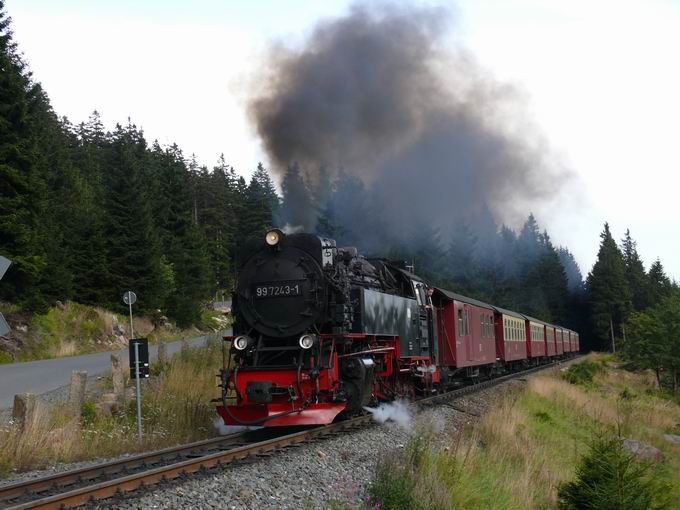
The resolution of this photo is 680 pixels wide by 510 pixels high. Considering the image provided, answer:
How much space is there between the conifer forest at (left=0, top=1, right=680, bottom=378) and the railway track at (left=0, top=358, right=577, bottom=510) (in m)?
3.73

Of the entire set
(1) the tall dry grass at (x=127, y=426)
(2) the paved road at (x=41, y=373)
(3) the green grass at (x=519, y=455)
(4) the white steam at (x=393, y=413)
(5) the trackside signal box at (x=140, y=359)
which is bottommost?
(3) the green grass at (x=519, y=455)

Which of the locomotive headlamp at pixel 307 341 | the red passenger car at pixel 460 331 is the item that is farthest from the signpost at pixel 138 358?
the red passenger car at pixel 460 331

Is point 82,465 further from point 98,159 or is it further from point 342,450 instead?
point 98,159

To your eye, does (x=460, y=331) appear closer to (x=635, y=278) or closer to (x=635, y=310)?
(x=635, y=310)

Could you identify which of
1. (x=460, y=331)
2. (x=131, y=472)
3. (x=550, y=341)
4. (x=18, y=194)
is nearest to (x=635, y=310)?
(x=550, y=341)

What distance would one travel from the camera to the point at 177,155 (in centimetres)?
7819

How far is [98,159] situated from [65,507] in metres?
72.0

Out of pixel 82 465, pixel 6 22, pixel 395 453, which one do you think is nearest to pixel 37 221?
pixel 6 22

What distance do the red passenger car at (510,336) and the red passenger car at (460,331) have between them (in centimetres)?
346

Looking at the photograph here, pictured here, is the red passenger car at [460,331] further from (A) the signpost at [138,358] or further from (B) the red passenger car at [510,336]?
(A) the signpost at [138,358]

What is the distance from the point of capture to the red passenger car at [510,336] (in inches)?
1006

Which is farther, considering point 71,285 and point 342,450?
point 71,285

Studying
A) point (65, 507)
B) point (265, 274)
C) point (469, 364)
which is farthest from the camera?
point (469, 364)

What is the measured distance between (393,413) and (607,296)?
235 feet
